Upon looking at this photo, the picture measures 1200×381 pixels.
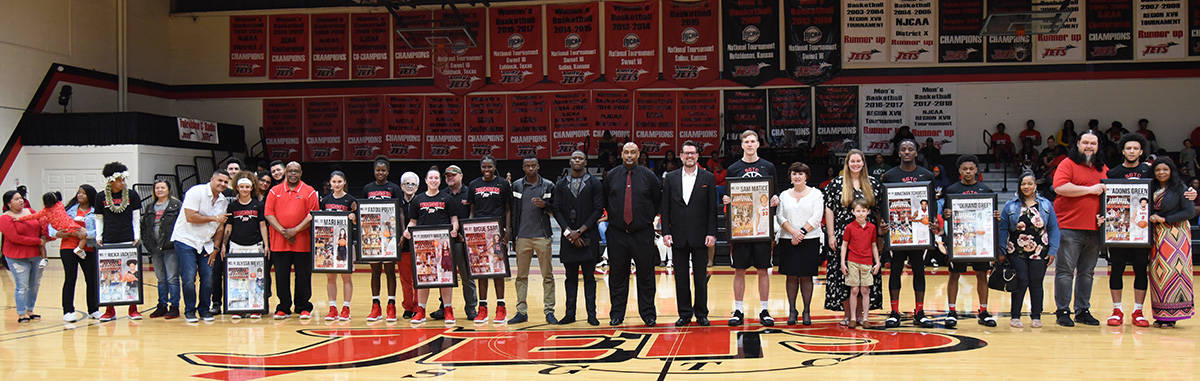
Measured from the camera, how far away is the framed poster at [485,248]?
799cm

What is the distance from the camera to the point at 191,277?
8570 mm

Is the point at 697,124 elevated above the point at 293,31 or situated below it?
below

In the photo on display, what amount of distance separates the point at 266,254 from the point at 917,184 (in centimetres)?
612

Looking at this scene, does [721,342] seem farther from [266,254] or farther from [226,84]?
[226,84]

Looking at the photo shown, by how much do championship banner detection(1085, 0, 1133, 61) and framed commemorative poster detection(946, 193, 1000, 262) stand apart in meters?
13.4

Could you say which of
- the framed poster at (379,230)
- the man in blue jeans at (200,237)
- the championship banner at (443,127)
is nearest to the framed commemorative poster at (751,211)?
the framed poster at (379,230)

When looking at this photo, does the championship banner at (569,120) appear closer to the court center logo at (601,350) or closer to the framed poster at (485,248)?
the framed poster at (485,248)

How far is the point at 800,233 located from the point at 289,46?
54.0ft

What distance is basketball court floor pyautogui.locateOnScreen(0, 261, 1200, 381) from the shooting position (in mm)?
5637

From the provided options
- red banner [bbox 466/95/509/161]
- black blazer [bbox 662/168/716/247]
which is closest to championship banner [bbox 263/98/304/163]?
red banner [bbox 466/95/509/161]

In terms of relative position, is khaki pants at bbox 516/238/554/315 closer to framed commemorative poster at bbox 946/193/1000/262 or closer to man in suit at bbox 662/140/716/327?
man in suit at bbox 662/140/716/327

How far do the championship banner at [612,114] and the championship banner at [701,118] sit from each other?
1106 mm

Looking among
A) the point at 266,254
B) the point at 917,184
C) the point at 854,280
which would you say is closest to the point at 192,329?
the point at 266,254

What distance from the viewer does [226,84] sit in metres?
21.0
